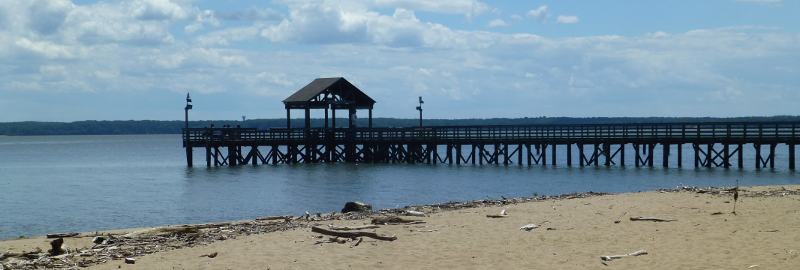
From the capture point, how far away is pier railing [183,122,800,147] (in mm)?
38344

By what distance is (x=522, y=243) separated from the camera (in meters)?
12.6

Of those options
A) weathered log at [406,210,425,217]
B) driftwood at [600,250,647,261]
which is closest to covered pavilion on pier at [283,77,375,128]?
weathered log at [406,210,425,217]

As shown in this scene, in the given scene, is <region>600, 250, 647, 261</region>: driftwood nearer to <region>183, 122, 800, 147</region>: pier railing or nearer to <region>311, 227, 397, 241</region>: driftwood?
<region>311, 227, 397, 241</region>: driftwood

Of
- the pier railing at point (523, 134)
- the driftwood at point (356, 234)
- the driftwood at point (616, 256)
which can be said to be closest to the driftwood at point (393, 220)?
the driftwood at point (356, 234)

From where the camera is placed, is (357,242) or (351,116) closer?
(357,242)

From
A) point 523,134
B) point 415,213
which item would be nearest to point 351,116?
point 523,134

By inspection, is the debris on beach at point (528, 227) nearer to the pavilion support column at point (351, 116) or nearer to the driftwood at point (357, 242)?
the driftwood at point (357, 242)

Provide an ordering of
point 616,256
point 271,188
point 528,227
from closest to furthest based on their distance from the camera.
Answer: point 616,256, point 528,227, point 271,188

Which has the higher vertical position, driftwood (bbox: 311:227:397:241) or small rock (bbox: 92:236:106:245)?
driftwood (bbox: 311:227:397:241)

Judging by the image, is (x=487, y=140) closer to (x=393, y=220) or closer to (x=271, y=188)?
(x=271, y=188)

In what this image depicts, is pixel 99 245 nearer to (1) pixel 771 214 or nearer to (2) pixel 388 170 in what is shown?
(1) pixel 771 214

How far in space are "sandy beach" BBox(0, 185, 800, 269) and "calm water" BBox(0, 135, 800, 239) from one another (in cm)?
728

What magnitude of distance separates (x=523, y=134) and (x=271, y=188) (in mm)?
18661

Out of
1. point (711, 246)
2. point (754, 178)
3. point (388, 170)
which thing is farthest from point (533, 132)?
point (711, 246)
